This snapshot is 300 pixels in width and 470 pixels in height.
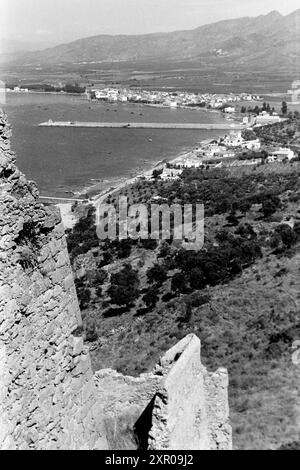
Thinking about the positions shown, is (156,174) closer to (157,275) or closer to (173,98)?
(157,275)

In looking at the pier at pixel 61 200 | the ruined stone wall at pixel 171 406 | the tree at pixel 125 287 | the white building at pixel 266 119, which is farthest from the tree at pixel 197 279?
the white building at pixel 266 119

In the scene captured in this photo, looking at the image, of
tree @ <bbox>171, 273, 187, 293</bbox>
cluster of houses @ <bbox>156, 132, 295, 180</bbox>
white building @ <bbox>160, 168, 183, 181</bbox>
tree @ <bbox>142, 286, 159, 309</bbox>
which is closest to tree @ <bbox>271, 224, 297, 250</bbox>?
tree @ <bbox>171, 273, 187, 293</bbox>

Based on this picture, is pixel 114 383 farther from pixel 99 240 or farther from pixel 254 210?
pixel 99 240

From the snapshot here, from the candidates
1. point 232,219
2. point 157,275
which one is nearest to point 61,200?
point 232,219

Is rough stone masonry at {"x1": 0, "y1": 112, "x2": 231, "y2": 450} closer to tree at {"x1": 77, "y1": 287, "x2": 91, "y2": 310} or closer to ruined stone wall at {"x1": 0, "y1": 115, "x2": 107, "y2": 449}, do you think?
ruined stone wall at {"x1": 0, "y1": 115, "x2": 107, "y2": 449}

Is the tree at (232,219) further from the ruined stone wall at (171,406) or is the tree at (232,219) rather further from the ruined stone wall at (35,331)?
the ruined stone wall at (35,331)
